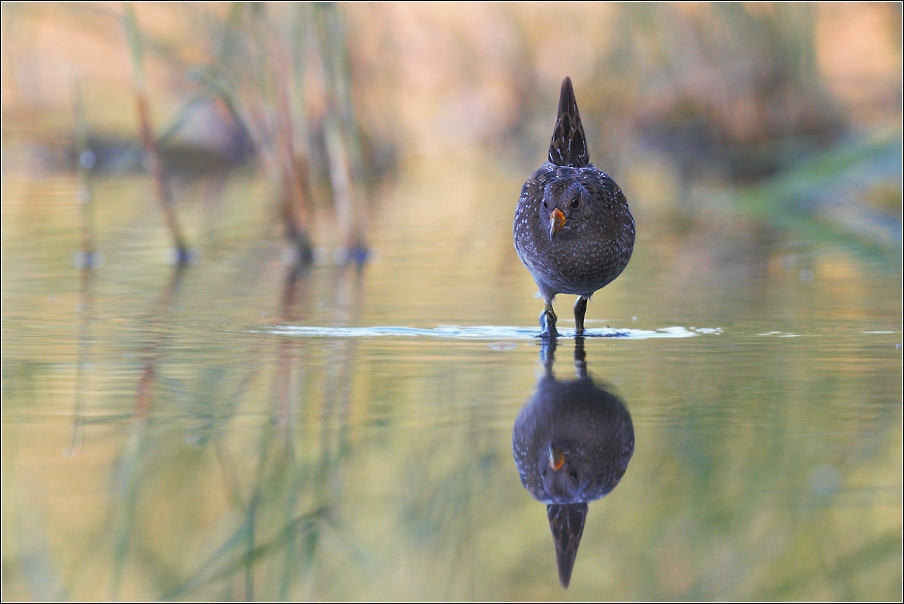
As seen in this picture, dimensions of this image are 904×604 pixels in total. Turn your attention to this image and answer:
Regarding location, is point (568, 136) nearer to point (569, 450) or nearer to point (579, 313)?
point (579, 313)

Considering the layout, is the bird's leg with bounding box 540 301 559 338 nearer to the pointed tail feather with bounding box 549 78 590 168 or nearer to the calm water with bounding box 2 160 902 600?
the calm water with bounding box 2 160 902 600

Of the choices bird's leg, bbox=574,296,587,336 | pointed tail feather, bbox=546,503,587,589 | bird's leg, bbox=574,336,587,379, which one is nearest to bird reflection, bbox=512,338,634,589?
pointed tail feather, bbox=546,503,587,589

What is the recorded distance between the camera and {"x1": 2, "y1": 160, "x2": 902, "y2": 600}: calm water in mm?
2705

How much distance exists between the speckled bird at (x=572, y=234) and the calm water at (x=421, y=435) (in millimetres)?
198

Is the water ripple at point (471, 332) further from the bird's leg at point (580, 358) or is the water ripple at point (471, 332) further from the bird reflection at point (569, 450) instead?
the bird reflection at point (569, 450)

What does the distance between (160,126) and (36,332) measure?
1175 centimetres

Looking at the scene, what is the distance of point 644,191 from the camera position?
1186 cm

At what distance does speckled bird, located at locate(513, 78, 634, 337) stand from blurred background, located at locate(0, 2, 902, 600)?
252mm

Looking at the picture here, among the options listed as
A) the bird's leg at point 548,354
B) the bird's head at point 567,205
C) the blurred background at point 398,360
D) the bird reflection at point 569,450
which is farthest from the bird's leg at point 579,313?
the bird reflection at point 569,450

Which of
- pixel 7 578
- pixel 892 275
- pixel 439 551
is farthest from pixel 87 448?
pixel 892 275

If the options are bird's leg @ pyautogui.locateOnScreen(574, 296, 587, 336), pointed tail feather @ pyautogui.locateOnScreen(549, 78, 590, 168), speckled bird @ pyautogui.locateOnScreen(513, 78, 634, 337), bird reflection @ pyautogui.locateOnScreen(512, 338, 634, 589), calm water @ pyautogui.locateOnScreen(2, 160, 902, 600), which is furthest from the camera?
pointed tail feather @ pyautogui.locateOnScreen(549, 78, 590, 168)

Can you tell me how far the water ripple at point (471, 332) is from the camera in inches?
198

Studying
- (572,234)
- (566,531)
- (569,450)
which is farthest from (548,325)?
(566,531)

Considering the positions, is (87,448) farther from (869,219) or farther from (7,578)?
(869,219)
